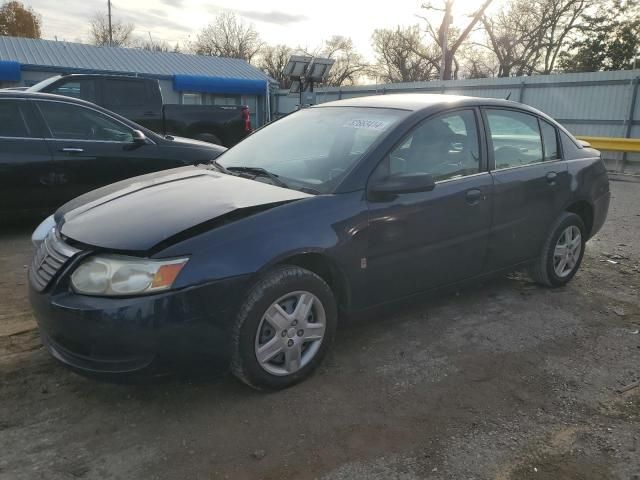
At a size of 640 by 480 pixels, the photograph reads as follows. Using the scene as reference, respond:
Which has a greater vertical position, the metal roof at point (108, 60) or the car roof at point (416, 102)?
the metal roof at point (108, 60)

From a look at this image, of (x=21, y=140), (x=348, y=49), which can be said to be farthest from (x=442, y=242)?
(x=348, y=49)

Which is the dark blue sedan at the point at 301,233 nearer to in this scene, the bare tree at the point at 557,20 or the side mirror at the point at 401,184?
the side mirror at the point at 401,184

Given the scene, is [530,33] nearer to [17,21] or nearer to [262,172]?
[262,172]

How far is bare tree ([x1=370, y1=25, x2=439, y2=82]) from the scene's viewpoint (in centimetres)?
4266

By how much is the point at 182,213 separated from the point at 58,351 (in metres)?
0.91

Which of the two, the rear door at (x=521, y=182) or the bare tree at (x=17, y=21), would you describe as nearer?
the rear door at (x=521, y=182)

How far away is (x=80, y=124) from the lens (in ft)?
19.8

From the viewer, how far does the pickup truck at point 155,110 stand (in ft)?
32.1

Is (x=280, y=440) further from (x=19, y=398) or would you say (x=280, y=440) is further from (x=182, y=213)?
(x=19, y=398)

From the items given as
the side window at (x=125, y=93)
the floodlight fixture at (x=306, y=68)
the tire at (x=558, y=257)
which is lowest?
the tire at (x=558, y=257)

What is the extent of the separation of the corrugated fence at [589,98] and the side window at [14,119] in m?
12.9

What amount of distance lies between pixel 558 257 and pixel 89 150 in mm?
5056

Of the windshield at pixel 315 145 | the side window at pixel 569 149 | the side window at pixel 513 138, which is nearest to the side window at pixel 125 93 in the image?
the windshield at pixel 315 145

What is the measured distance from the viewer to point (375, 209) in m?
3.15
